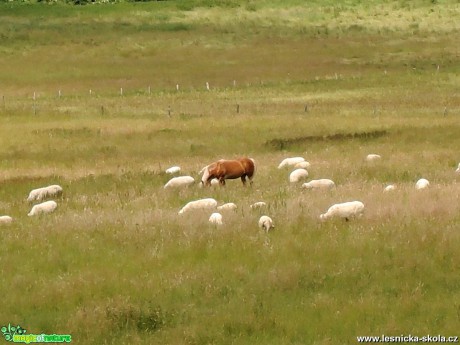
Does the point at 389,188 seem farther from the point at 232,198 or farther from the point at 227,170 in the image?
the point at 227,170

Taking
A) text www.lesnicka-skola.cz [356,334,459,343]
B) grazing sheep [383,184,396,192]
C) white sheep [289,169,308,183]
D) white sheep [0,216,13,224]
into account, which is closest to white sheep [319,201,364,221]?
grazing sheep [383,184,396,192]

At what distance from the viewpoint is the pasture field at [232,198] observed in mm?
11906

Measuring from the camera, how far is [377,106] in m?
41.5

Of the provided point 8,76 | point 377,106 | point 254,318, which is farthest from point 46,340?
point 8,76

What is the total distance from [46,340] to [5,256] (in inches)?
130

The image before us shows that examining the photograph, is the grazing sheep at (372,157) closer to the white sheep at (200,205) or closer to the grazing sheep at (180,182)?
the grazing sheep at (180,182)

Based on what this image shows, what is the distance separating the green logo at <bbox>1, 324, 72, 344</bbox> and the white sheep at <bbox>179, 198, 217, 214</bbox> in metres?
6.04

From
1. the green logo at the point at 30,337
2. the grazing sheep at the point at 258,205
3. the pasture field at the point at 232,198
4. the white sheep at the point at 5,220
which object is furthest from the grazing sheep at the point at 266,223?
the white sheep at the point at 5,220

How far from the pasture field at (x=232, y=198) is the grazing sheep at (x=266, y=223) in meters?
0.19

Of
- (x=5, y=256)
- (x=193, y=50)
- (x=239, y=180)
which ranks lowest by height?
(x=193, y=50)

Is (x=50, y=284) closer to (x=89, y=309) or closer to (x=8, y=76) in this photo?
(x=89, y=309)

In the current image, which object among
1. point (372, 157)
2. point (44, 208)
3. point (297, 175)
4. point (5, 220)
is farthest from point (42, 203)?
point (372, 157)

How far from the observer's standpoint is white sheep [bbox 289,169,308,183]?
21.9m

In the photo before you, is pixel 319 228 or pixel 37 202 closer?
pixel 319 228
